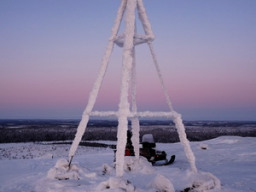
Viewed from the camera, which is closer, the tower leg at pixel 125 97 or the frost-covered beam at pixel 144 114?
the tower leg at pixel 125 97

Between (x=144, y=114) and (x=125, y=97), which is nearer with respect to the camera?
(x=125, y=97)

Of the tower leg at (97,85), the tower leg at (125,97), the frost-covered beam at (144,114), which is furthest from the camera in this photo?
the tower leg at (97,85)

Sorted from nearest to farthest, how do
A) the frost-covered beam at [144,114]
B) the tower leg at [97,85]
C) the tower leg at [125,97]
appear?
1. the tower leg at [125,97]
2. the frost-covered beam at [144,114]
3. the tower leg at [97,85]

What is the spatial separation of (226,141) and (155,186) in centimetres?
2099

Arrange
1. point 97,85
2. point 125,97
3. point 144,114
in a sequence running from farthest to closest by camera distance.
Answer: point 97,85
point 144,114
point 125,97

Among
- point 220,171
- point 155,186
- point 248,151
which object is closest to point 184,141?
point 155,186

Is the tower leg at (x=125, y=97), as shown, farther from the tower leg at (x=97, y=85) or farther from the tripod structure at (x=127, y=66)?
the tower leg at (x=97, y=85)

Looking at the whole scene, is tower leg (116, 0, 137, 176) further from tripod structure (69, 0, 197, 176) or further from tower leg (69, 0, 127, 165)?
tower leg (69, 0, 127, 165)

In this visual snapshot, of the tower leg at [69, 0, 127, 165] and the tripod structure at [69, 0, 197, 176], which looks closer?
the tripod structure at [69, 0, 197, 176]

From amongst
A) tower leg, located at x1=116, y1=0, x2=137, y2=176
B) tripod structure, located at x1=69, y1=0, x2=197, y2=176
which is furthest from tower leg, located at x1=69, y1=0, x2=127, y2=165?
tower leg, located at x1=116, y1=0, x2=137, y2=176

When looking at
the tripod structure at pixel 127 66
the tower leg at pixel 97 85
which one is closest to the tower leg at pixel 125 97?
the tripod structure at pixel 127 66

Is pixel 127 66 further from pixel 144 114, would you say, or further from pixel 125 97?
pixel 144 114

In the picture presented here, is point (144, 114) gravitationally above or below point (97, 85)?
below

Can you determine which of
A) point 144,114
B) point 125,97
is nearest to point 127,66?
point 125,97
